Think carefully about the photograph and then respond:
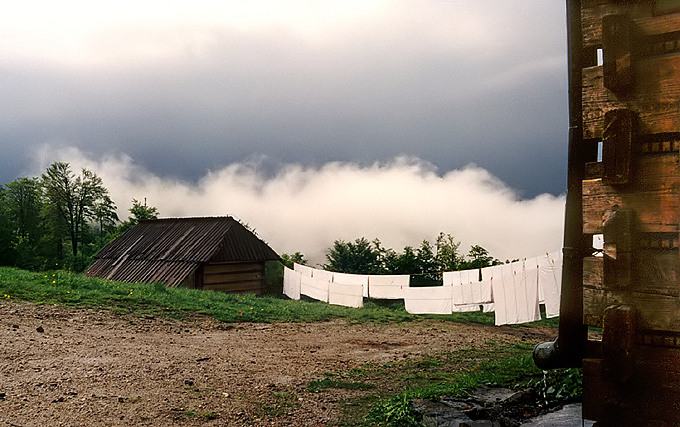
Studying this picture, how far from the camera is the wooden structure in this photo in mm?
2689

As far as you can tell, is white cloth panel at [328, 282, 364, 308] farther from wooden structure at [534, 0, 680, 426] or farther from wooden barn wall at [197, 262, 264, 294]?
wooden structure at [534, 0, 680, 426]

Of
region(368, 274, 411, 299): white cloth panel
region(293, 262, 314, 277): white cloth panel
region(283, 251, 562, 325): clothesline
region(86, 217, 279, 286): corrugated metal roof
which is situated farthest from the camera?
region(86, 217, 279, 286): corrugated metal roof

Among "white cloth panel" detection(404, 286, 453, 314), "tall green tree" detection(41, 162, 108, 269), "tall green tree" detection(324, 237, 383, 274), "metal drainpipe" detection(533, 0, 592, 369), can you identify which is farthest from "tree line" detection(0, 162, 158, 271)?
"metal drainpipe" detection(533, 0, 592, 369)

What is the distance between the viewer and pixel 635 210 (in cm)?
275

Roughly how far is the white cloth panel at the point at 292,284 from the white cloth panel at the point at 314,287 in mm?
448

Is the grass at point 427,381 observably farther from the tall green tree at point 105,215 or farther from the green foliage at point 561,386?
the tall green tree at point 105,215

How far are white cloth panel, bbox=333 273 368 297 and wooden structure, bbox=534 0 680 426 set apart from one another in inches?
701

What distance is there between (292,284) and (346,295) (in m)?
4.28

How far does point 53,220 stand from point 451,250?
36.3 metres

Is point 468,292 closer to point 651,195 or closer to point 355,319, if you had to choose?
point 355,319

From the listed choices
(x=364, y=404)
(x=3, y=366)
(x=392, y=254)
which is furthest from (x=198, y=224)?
(x=364, y=404)

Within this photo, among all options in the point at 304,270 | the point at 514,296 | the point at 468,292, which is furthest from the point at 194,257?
the point at 514,296

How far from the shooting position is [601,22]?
9.55ft

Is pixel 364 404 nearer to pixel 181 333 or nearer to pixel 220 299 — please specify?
pixel 181 333
